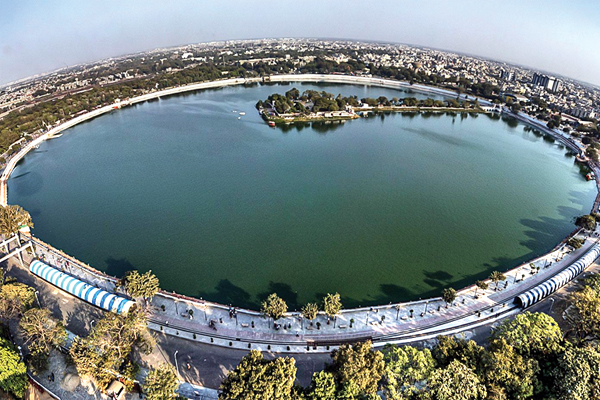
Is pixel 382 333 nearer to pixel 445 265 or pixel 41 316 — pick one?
pixel 445 265

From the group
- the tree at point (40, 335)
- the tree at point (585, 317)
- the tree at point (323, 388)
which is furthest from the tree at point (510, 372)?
the tree at point (40, 335)

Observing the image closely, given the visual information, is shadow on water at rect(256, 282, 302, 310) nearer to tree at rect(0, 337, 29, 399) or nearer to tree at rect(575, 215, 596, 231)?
tree at rect(0, 337, 29, 399)

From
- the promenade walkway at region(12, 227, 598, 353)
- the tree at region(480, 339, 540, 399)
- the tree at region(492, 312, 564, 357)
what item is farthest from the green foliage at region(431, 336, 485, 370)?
the promenade walkway at region(12, 227, 598, 353)

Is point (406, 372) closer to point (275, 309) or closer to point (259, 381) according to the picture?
point (259, 381)

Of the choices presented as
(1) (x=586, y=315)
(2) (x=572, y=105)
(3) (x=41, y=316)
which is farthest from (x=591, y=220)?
(2) (x=572, y=105)

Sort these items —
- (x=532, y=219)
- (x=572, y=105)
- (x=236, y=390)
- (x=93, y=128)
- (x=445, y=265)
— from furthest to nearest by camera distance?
(x=572, y=105)
(x=93, y=128)
(x=532, y=219)
(x=445, y=265)
(x=236, y=390)

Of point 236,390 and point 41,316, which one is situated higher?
point 236,390
